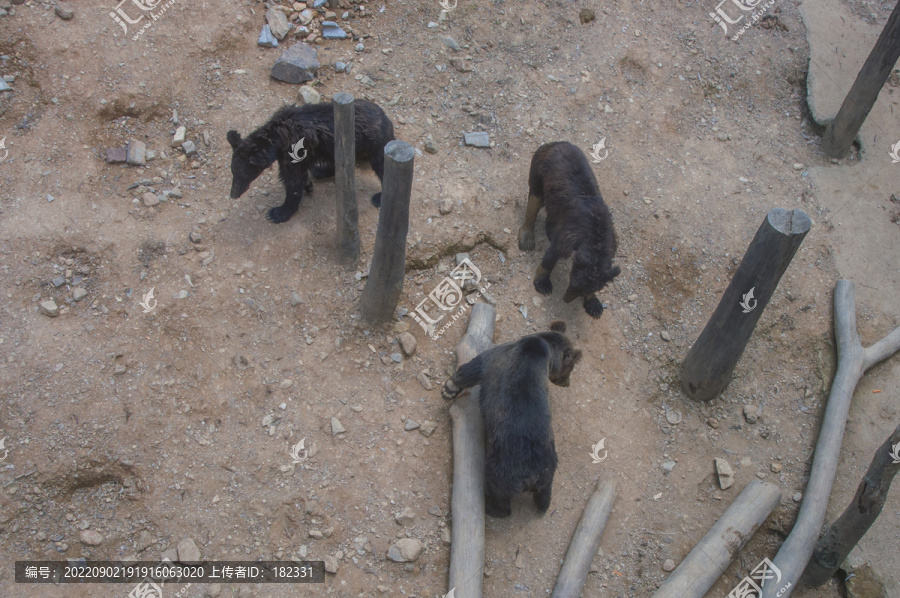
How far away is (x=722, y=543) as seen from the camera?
19.5 feet

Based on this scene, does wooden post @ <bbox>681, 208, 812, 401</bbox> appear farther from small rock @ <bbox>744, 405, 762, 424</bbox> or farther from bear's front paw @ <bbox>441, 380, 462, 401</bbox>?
bear's front paw @ <bbox>441, 380, 462, 401</bbox>

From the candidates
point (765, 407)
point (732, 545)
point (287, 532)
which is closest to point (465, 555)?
point (287, 532)

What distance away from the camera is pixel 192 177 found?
8.10 metres

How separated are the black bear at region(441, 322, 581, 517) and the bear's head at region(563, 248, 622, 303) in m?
1.24

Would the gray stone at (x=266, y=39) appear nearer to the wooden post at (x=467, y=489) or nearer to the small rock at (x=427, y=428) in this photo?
the wooden post at (x=467, y=489)

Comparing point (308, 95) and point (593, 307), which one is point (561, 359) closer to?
point (593, 307)

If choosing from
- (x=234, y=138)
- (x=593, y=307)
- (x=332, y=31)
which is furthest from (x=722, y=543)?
(x=332, y=31)

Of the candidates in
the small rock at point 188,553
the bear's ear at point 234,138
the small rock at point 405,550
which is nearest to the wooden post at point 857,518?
the small rock at point 405,550

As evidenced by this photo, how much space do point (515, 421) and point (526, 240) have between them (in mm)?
3159

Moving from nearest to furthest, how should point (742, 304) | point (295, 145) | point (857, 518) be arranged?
point (857, 518), point (742, 304), point (295, 145)

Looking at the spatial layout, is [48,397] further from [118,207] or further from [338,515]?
[338,515]

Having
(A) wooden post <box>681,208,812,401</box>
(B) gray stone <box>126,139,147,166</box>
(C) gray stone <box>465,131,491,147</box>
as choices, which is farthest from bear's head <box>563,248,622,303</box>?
(B) gray stone <box>126,139,147,166</box>

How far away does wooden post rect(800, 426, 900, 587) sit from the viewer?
Answer: 521 cm

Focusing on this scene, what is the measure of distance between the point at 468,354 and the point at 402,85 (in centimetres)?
453
